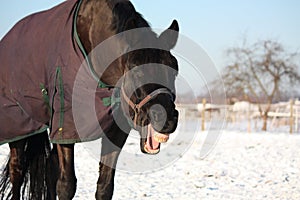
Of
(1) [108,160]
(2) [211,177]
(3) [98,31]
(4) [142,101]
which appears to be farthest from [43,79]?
(2) [211,177]

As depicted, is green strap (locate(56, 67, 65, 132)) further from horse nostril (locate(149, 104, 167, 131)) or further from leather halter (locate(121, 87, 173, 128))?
horse nostril (locate(149, 104, 167, 131))

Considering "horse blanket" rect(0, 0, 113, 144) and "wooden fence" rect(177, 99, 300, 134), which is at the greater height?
"horse blanket" rect(0, 0, 113, 144)

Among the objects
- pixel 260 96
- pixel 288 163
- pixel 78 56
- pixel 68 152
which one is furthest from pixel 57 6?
pixel 260 96

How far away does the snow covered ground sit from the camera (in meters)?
5.06

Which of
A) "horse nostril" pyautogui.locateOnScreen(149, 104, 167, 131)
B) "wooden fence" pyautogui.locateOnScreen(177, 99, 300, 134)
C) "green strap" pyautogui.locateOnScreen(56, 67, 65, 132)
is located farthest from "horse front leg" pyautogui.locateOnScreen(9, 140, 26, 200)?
"wooden fence" pyautogui.locateOnScreen(177, 99, 300, 134)

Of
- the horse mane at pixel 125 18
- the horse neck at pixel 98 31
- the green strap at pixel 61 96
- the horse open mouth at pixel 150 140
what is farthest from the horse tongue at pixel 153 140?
the green strap at pixel 61 96

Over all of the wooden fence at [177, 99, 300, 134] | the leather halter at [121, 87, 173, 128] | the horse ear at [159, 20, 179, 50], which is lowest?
the wooden fence at [177, 99, 300, 134]

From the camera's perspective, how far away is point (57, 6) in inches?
122

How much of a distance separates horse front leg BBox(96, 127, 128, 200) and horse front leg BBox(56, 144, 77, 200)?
23cm

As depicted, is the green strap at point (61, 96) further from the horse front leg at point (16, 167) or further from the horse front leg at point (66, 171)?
the horse front leg at point (16, 167)

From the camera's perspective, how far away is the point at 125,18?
8.08ft

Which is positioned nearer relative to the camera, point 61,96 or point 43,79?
point 61,96

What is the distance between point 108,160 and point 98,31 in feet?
3.07

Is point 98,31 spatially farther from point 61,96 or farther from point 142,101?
point 142,101
